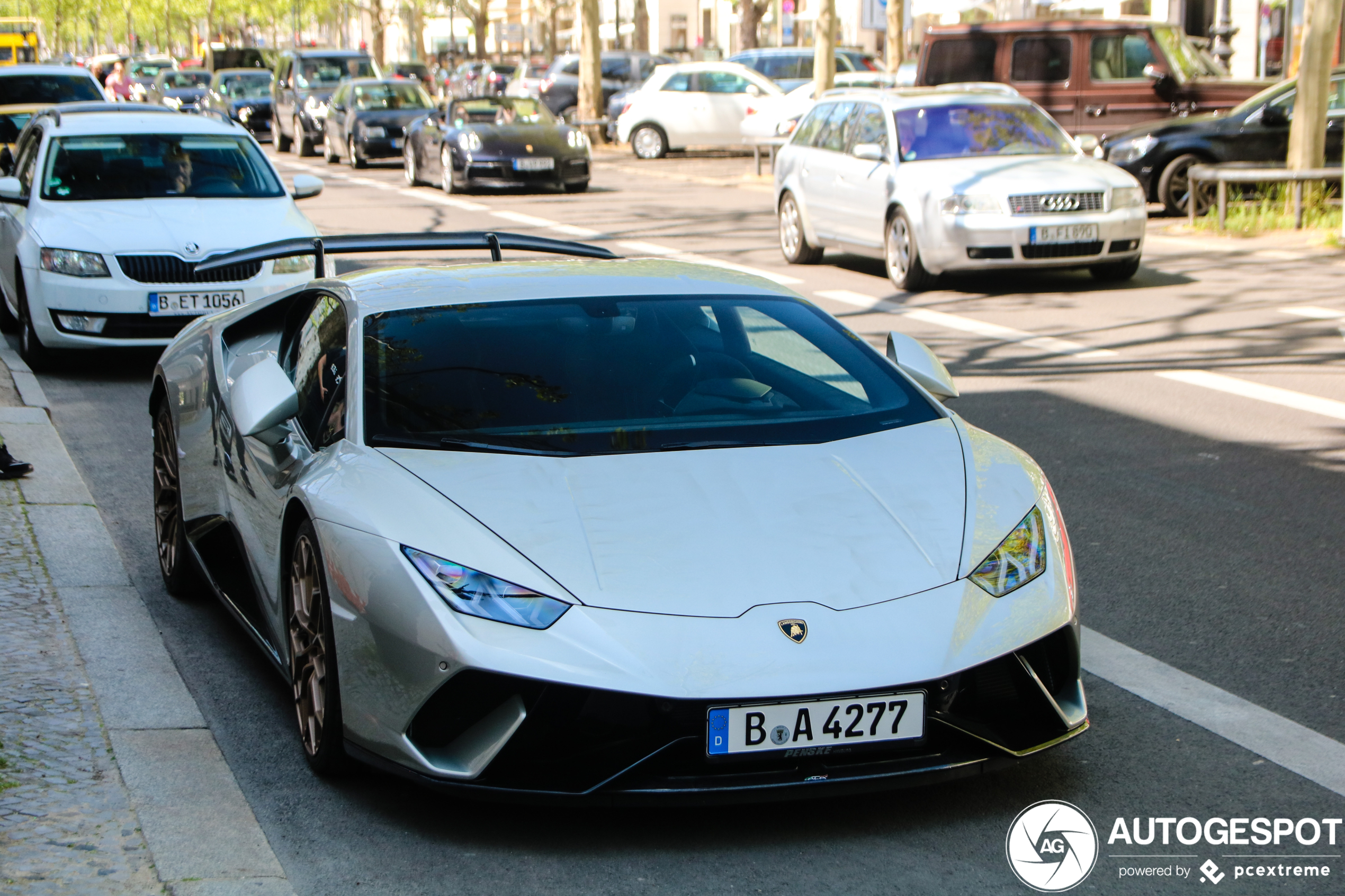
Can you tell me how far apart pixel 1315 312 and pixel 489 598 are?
34.5ft

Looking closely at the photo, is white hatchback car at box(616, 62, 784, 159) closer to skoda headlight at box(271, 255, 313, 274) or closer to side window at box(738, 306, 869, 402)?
skoda headlight at box(271, 255, 313, 274)

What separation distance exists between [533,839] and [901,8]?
36.6 meters

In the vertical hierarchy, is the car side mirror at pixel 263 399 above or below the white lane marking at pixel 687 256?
above

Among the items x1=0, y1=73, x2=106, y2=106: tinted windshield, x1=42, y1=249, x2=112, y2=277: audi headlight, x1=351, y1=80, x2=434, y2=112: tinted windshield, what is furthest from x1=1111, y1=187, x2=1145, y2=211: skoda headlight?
x1=351, y1=80, x2=434, y2=112: tinted windshield

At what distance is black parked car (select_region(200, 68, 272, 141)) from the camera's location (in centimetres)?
4031

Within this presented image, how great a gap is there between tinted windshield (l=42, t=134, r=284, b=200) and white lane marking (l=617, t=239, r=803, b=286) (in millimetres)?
4755

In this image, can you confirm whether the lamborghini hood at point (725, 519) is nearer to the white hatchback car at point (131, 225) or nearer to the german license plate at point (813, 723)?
the german license plate at point (813, 723)

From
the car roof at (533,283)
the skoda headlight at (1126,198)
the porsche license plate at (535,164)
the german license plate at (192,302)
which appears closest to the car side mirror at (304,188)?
the german license plate at (192,302)

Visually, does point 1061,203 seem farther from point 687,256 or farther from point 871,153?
point 687,256

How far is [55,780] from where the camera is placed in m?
3.90

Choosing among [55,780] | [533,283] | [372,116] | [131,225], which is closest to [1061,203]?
[131,225]

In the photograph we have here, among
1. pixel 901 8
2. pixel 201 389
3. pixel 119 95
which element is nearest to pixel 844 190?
pixel 201 389

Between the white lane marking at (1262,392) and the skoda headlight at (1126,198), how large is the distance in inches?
158

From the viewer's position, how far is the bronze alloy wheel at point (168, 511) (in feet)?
19.0
